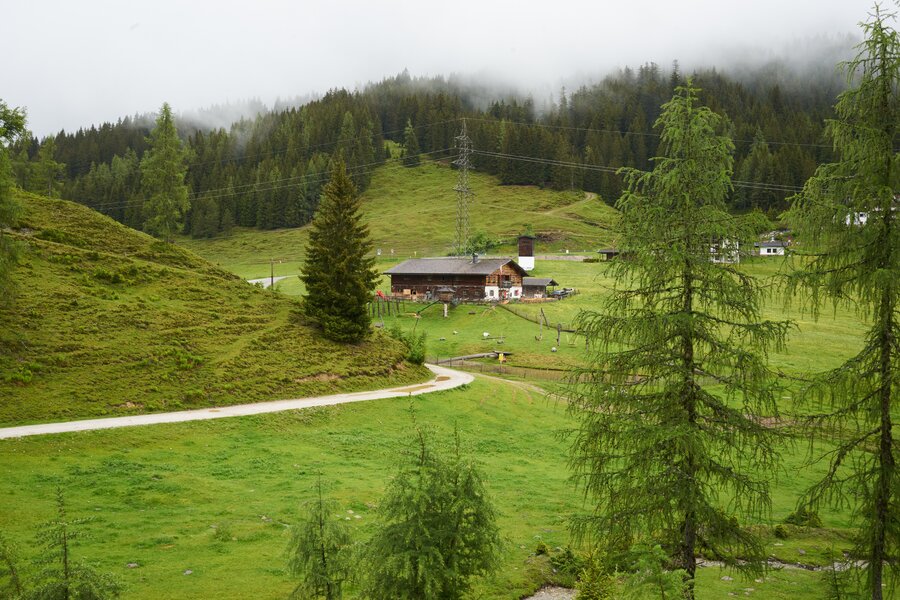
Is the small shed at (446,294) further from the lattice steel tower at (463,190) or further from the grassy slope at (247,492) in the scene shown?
the grassy slope at (247,492)

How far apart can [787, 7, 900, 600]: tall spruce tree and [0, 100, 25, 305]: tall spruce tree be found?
3668cm

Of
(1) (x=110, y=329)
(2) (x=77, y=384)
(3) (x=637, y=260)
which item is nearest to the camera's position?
(3) (x=637, y=260)

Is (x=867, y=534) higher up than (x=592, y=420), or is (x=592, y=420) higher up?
(x=592, y=420)

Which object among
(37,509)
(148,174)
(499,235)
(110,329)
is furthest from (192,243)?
(37,509)

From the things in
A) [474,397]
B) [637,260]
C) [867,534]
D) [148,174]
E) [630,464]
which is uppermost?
[148,174]

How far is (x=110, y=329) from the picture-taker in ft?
132

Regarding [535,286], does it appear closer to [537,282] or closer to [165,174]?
[537,282]

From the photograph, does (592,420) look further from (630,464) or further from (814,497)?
(814,497)

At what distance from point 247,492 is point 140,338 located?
21400 millimetres

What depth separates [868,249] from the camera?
13.4 meters

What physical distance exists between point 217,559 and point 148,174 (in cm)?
6416

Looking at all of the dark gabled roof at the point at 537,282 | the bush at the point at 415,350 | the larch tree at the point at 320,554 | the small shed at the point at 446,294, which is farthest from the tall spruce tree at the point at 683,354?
the dark gabled roof at the point at 537,282

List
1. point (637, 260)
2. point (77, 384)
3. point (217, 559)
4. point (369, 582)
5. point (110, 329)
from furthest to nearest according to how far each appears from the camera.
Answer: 1. point (110, 329)
2. point (77, 384)
3. point (217, 559)
4. point (637, 260)
5. point (369, 582)

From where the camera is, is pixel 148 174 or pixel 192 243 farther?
pixel 192 243
